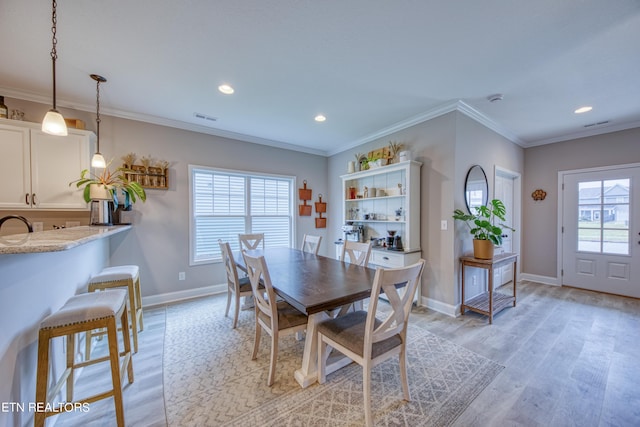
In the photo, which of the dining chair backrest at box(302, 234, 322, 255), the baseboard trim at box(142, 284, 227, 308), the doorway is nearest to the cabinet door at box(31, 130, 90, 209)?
the baseboard trim at box(142, 284, 227, 308)

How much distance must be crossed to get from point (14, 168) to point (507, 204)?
6.85 metres

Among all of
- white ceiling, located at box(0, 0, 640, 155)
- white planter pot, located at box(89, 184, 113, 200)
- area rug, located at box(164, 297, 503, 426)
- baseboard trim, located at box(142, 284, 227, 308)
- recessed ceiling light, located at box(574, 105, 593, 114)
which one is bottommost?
area rug, located at box(164, 297, 503, 426)

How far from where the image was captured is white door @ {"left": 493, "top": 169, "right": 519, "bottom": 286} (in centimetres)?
410

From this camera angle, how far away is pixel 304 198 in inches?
194

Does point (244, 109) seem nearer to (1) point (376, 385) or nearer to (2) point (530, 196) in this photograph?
(1) point (376, 385)

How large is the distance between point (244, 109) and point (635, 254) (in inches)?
239

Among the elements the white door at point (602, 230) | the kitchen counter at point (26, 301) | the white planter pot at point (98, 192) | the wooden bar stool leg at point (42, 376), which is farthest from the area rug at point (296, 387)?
the white door at point (602, 230)

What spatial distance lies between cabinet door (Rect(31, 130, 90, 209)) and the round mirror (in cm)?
477

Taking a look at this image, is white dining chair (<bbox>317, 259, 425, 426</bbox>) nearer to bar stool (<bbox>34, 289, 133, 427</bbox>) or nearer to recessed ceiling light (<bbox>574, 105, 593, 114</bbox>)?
bar stool (<bbox>34, 289, 133, 427</bbox>)

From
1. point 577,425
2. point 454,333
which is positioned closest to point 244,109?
point 454,333

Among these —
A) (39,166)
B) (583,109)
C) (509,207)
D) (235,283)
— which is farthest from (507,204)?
Answer: (39,166)

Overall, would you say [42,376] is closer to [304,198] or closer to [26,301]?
[26,301]

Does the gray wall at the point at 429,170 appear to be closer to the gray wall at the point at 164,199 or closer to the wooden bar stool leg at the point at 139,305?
the gray wall at the point at 164,199

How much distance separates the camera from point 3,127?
2.46 meters
